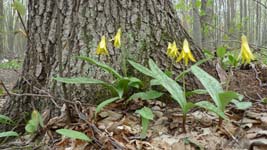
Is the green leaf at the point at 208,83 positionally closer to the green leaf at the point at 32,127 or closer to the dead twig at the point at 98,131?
the dead twig at the point at 98,131

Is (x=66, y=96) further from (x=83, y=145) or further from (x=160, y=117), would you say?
(x=160, y=117)

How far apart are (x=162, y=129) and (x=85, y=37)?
0.70 metres

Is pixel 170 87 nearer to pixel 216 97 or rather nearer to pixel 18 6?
pixel 216 97

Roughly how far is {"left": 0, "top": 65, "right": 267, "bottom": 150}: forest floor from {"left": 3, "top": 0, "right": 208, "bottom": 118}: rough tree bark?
196 mm

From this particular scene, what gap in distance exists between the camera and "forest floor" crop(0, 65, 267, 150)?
5.02 ft

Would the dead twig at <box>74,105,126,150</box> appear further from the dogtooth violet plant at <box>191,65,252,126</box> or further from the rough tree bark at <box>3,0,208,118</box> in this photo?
the dogtooth violet plant at <box>191,65,252,126</box>

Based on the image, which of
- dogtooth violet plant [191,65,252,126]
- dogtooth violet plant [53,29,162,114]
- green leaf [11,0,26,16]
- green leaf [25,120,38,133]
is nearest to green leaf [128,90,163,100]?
dogtooth violet plant [53,29,162,114]

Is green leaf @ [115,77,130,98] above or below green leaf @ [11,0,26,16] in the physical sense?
below

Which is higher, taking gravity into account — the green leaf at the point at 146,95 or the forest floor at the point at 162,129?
the green leaf at the point at 146,95

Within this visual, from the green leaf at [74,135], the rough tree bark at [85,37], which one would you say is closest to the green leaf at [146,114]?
the green leaf at [74,135]

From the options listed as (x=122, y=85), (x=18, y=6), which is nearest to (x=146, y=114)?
(x=122, y=85)

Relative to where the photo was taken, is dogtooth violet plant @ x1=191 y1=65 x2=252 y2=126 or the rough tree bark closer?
dogtooth violet plant @ x1=191 y1=65 x2=252 y2=126

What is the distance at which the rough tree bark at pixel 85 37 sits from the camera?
1.95 m

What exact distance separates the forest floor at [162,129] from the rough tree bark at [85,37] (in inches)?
7.7
